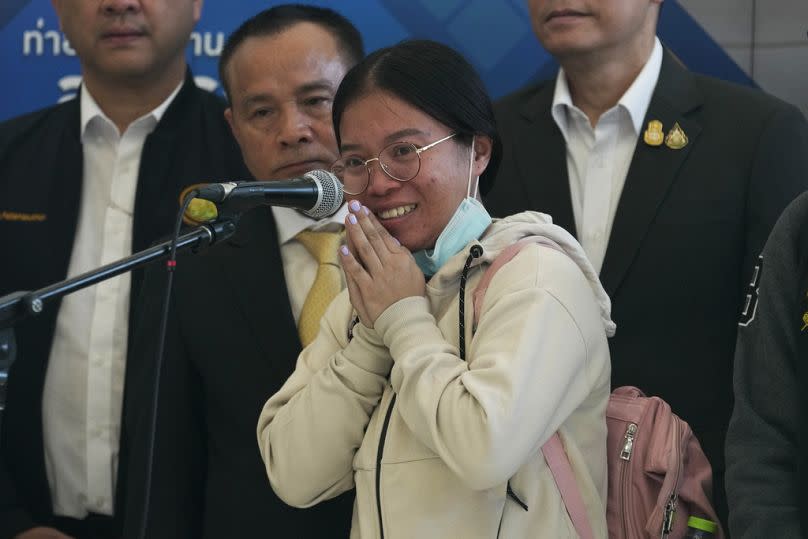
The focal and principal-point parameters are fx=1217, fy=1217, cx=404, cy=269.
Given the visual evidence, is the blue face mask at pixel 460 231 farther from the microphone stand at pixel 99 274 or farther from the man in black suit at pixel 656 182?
the man in black suit at pixel 656 182

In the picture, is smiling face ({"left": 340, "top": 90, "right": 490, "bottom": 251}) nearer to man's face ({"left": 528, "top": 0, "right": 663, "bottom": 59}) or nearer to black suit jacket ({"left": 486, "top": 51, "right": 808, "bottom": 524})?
black suit jacket ({"left": 486, "top": 51, "right": 808, "bottom": 524})

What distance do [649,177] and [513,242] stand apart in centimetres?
86

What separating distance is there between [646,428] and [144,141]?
181cm

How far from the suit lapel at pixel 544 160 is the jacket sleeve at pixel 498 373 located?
90 centimetres

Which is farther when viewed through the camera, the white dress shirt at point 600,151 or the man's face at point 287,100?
the white dress shirt at point 600,151

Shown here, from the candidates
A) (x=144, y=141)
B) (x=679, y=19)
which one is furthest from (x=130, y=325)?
(x=679, y=19)

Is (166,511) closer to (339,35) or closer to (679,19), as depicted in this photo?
(339,35)

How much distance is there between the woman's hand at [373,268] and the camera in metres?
2.03

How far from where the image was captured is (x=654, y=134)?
9.44ft

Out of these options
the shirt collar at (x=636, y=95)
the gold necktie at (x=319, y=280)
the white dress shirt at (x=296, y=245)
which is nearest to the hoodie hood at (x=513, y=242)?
the gold necktie at (x=319, y=280)

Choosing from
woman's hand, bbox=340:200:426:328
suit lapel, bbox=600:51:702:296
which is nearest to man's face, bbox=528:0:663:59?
suit lapel, bbox=600:51:702:296

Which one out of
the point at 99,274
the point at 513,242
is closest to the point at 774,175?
the point at 513,242

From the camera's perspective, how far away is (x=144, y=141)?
337cm

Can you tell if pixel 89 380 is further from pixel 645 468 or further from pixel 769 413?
pixel 769 413
